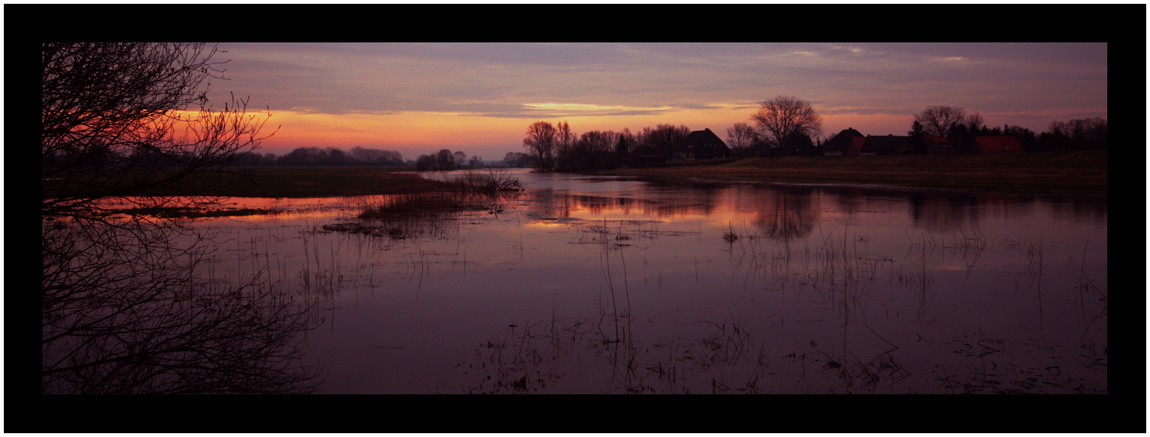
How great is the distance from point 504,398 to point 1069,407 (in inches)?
167

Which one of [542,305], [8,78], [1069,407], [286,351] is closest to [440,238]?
[542,305]

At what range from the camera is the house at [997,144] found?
77.6 metres

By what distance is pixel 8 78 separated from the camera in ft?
16.2

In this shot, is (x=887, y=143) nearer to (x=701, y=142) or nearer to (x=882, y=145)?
(x=882, y=145)

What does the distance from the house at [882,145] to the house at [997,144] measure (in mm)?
16907

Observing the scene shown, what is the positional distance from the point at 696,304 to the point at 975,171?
4885cm

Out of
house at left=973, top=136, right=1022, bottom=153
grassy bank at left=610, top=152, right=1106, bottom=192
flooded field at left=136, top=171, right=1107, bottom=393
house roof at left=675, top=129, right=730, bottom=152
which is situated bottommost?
flooded field at left=136, top=171, right=1107, bottom=393

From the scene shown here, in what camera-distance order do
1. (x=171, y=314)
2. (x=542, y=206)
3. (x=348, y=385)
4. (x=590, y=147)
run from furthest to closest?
(x=590, y=147), (x=542, y=206), (x=171, y=314), (x=348, y=385)

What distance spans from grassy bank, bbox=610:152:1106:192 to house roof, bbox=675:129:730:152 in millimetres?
48190

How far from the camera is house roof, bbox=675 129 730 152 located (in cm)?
11862

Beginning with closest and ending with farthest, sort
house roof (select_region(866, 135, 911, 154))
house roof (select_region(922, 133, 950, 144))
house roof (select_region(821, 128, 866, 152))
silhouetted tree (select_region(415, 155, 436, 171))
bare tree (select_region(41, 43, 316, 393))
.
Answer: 1. bare tree (select_region(41, 43, 316, 393))
2. house roof (select_region(922, 133, 950, 144))
3. house roof (select_region(866, 135, 911, 154))
4. house roof (select_region(821, 128, 866, 152))
5. silhouetted tree (select_region(415, 155, 436, 171))

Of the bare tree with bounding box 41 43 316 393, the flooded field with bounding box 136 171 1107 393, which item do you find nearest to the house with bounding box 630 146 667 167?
the flooded field with bounding box 136 171 1107 393

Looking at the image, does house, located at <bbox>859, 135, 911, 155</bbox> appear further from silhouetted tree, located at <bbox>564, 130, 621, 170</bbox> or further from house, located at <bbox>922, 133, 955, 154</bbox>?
silhouetted tree, located at <bbox>564, 130, 621, 170</bbox>

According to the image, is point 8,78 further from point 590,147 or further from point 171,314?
point 590,147
